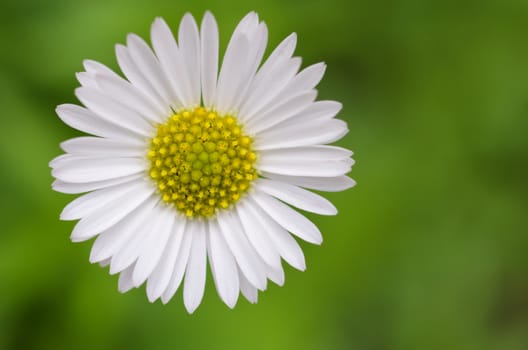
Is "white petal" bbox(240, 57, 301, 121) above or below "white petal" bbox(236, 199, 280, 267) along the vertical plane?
above

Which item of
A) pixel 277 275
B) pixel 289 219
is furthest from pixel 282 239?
pixel 277 275

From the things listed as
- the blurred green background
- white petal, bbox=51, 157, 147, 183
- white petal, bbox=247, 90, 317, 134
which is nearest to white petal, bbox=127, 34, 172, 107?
white petal, bbox=51, 157, 147, 183

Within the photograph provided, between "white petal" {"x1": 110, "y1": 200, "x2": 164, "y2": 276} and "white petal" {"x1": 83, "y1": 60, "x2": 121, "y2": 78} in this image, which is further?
"white petal" {"x1": 110, "y1": 200, "x2": 164, "y2": 276}

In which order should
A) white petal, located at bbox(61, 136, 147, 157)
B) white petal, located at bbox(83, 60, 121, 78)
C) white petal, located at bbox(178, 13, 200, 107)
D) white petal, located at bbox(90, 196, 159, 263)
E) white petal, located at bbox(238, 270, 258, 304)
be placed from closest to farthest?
1. white petal, located at bbox(178, 13, 200, 107)
2. white petal, located at bbox(83, 60, 121, 78)
3. white petal, located at bbox(61, 136, 147, 157)
4. white petal, located at bbox(90, 196, 159, 263)
5. white petal, located at bbox(238, 270, 258, 304)

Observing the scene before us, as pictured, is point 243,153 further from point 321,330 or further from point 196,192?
point 321,330

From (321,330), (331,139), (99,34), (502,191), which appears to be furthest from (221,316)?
(502,191)

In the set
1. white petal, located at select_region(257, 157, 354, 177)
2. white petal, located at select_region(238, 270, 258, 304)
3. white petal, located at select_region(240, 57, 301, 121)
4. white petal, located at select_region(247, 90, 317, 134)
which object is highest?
white petal, located at select_region(240, 57, 301, 121)

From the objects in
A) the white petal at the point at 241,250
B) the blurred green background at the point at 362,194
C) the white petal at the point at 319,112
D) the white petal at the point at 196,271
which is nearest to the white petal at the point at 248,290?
the white petal at the point at 241,250

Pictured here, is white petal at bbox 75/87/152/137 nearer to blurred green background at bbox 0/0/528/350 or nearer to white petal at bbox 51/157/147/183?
white petal at bbox 51/157/147/183
